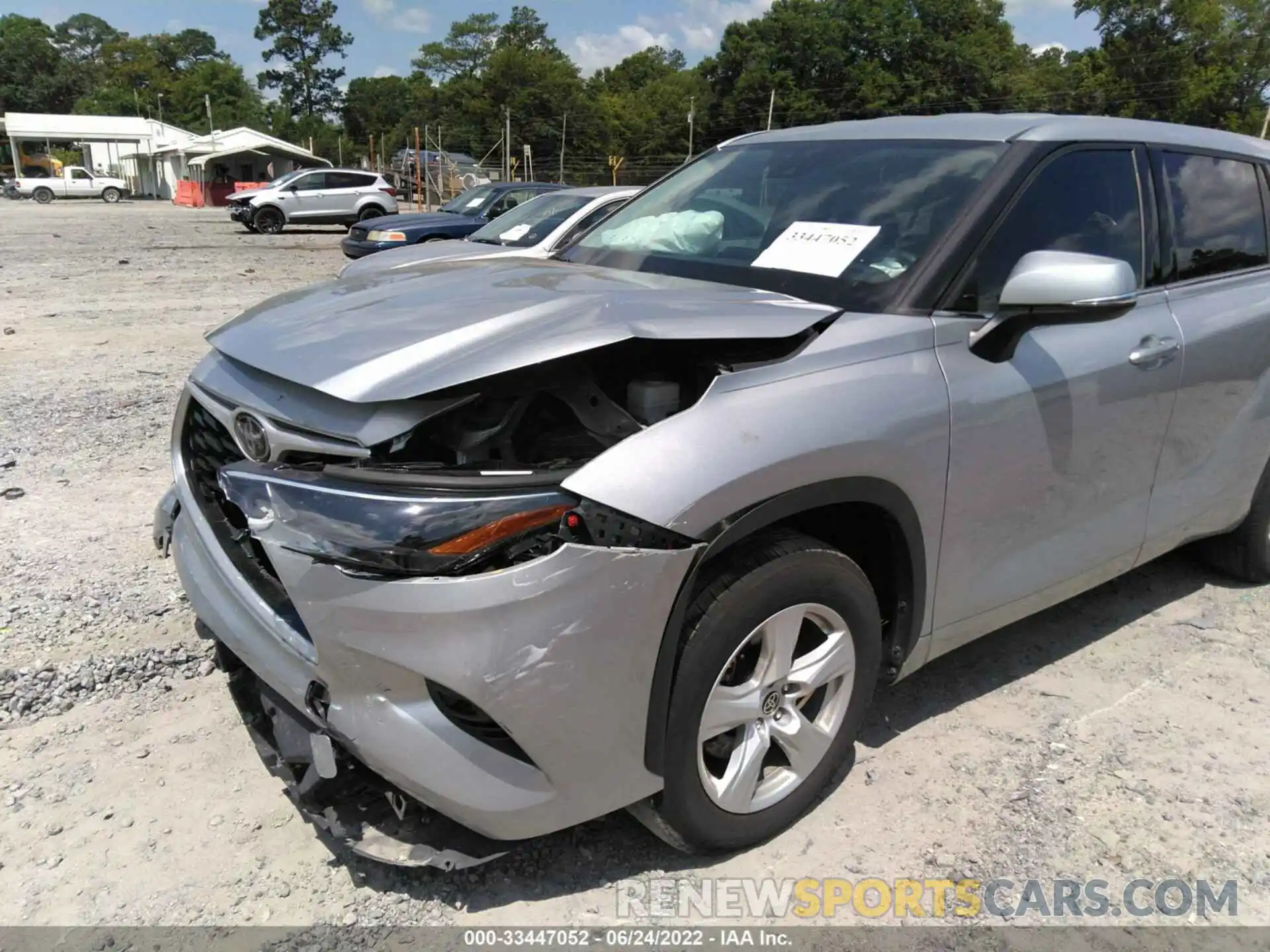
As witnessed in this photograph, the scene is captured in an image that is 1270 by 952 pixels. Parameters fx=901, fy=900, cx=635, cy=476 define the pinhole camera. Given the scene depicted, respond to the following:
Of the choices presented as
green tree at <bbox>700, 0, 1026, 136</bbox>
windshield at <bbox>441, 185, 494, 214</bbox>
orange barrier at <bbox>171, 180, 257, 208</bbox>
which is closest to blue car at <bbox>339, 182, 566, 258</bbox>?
windshield at <bbox>441, 185, 494, 214</bbox>

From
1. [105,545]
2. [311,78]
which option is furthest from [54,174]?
[105,545]

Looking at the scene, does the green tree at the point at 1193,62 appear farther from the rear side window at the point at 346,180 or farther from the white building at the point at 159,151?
the white building at the point at 159,151

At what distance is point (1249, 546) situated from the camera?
3902 millimetres

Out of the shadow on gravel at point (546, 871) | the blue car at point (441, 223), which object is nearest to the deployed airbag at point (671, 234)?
the shadow on gravel at point (546, 871)

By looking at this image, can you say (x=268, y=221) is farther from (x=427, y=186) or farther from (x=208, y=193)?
(x=208, y=193)

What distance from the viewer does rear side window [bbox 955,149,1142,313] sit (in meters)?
2.59

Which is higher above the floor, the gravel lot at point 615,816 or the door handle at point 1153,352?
the door handle at point 1153,352

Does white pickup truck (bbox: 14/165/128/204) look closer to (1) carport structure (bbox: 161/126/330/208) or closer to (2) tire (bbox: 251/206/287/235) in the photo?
(1) carport structure (bbox: 161/126/330/208)

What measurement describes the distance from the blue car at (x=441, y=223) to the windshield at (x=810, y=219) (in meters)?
10.8

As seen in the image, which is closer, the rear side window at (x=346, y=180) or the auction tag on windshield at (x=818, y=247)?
the auction tag on windshield at (x=818, y=247)

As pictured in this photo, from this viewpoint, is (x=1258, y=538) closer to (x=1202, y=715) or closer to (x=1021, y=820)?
(x=1202, y=715)

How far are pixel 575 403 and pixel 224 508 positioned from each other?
1023 millimetres

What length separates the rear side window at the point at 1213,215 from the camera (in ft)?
10.6

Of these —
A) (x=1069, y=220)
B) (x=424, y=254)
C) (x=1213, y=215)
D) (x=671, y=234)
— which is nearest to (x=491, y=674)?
(x=671, y=234)
